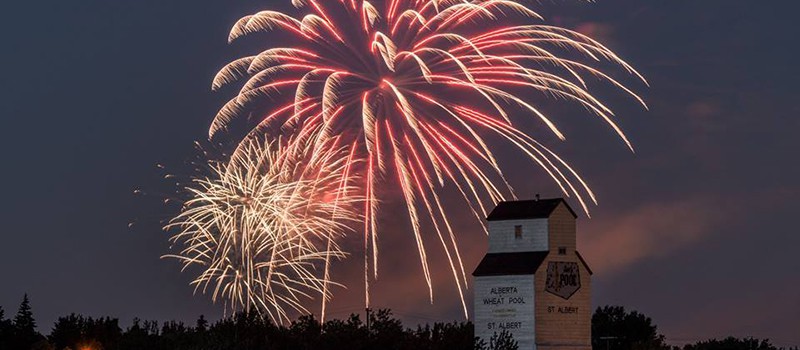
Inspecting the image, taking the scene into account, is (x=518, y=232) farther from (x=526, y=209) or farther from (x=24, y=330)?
(x=24, y=330)

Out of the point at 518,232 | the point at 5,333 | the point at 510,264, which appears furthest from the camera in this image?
the point at 5,333

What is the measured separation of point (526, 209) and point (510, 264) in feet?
13.7

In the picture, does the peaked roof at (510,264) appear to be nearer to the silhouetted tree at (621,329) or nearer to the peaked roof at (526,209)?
the peaked roof at (526,209)

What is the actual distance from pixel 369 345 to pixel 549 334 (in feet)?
67.8

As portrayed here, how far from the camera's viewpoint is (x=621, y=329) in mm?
138875

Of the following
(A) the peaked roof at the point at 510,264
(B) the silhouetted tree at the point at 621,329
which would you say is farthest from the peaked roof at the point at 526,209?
(B) the silhouetted tree at the point at 621,329

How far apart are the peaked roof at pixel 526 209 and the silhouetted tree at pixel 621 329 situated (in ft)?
141

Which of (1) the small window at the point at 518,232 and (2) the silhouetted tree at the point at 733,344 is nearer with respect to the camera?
(1) the small window at the point at 518,232

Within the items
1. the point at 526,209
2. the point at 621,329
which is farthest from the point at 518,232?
the point at 621,329

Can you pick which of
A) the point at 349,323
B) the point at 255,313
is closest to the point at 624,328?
the point at 349,323

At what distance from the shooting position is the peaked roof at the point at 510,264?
90.0m

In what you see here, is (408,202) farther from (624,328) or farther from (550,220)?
(624,328)

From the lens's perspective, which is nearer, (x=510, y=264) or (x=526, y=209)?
(x=510, y=264)

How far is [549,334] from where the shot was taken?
90.4m
